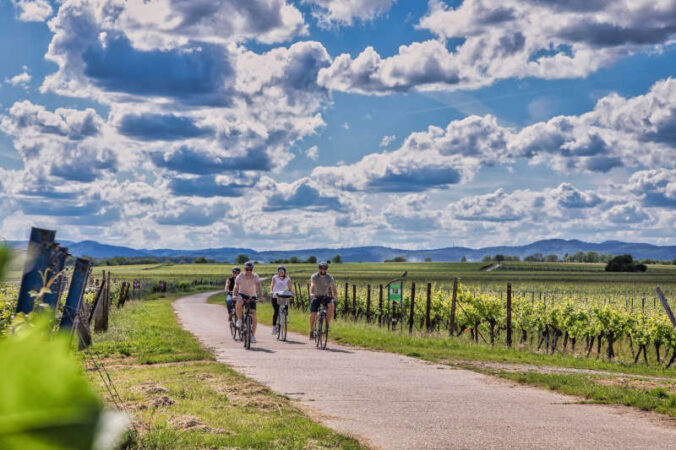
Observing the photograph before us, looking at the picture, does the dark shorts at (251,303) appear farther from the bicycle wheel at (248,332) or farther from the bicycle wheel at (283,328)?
the bicycle wheel at (283,328)

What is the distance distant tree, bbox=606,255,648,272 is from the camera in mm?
139125

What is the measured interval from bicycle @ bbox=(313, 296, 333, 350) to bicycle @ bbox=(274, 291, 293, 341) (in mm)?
1177

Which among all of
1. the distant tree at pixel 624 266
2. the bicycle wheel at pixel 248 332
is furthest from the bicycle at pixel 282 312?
the distant tree at pixel 624 266

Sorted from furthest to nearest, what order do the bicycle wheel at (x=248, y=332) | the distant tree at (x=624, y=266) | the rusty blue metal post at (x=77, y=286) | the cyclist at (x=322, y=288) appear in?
the distant tree at (x=624, y=266)
the cyclist at (x=322, y=288)
the bicycle wheel at (x=248, y=332)
the rusty blue metal post at (x=77, y=286)

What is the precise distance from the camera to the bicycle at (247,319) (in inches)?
669

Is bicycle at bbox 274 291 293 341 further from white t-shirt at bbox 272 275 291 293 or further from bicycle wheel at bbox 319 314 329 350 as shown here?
bicycle wheel at bbox 319 314 329 350

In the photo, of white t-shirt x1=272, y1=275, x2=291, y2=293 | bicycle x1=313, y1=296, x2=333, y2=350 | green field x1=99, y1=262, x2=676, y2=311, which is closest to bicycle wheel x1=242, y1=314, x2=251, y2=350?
bicycle x1=313, y1=296, x2=333, y2=350

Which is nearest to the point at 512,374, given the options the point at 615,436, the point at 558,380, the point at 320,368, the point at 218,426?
the point at 558,380

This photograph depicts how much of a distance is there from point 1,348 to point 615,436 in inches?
350

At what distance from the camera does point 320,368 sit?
13562 millimetres

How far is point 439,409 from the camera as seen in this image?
31.1ft

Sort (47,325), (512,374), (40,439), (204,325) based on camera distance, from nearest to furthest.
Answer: (40,439) < (47,325) < (512,374) < (204,325)

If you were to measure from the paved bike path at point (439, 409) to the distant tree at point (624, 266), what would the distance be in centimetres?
13525

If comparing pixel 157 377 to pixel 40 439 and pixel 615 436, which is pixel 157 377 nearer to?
pixel 615 436
